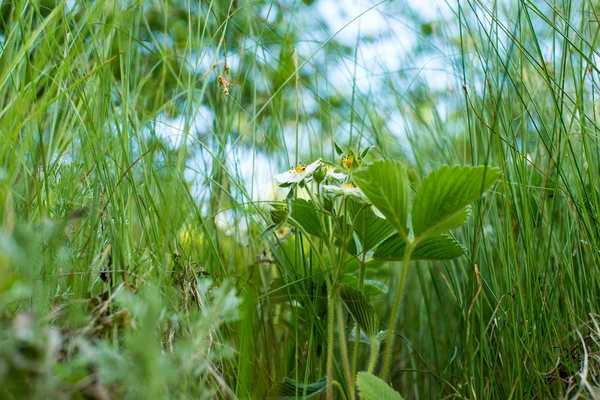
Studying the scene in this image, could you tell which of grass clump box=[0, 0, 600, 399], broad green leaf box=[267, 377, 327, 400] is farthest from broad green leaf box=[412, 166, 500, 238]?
broad green leaf box=[267, 377, 327, 400]

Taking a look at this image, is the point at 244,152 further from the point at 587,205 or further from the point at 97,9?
the point at 587,205

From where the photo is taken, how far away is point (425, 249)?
2.24 ft

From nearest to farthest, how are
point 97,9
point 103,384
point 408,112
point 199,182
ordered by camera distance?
point 103,384 < point 97,9 < point 199,182 < point 408,112

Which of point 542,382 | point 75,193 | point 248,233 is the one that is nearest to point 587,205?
point 542,382

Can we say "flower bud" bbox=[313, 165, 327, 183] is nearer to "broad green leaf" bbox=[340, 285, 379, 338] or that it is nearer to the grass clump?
the grass clump

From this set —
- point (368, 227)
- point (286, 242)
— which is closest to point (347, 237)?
point (368, 227)

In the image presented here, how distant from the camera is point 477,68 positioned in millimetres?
1167

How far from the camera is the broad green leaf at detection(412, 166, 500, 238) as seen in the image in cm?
56

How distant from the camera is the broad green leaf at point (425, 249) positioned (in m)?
0.66

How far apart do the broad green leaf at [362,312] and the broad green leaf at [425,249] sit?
0.25ft

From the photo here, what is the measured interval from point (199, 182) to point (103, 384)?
745mm

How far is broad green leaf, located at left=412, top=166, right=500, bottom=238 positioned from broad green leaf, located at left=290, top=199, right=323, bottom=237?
0.50ft

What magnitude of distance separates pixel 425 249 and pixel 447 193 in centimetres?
13

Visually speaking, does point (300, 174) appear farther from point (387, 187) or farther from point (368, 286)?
point (368, 286)
